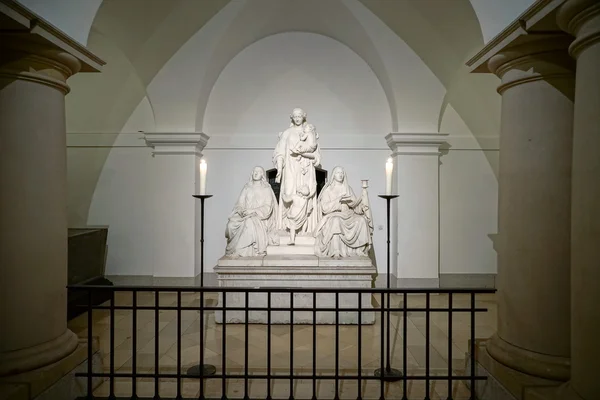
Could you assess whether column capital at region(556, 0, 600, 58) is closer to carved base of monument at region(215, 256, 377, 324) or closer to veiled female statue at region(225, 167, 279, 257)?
carved base of monument at region(215, 256, 377, 324)

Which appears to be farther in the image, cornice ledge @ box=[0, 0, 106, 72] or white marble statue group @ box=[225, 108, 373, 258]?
white marble statue group @ box=[225, 108, 373, 258]

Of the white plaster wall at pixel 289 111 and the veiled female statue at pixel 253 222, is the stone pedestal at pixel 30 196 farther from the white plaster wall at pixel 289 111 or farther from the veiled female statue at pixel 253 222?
the white plaster wall at pixel 289 111

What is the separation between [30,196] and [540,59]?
12.6 ft

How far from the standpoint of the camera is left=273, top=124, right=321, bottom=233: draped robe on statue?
6.23 metres

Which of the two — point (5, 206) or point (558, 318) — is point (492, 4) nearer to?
point (558, 318)

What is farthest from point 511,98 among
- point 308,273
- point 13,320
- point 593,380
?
point 13,320

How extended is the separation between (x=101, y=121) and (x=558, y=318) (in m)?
8.19

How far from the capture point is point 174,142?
744 cm

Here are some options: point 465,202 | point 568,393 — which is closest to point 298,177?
point 465,202

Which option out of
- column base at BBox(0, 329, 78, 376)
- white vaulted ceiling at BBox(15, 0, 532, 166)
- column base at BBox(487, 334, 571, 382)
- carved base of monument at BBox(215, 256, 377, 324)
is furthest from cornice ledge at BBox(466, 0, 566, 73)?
column base at BBox(0, 329, 78, 376)

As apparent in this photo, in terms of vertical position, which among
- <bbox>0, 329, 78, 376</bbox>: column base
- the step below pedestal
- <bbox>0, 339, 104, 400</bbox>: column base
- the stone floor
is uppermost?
the step below pedestal

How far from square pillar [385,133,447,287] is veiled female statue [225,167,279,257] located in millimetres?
2772

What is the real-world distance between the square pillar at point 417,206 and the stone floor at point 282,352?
1.40 metres

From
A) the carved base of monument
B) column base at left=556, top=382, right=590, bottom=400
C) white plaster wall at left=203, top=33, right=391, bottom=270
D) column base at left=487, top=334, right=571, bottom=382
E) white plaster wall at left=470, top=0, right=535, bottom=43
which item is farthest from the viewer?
white plaster wall at left=203, top=33, right=391, bottom=270
